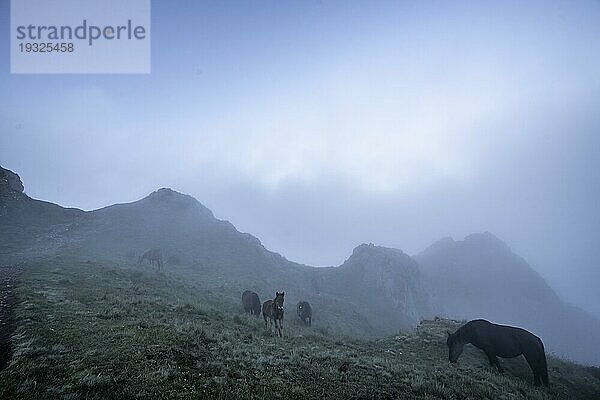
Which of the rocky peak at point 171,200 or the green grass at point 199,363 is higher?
the rocky peak at point 171,200

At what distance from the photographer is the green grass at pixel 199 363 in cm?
799

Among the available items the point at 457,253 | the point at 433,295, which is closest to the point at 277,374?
the point at 433,295

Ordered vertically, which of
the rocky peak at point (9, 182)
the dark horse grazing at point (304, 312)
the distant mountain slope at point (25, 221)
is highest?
the rocky peak at point (9, 182)

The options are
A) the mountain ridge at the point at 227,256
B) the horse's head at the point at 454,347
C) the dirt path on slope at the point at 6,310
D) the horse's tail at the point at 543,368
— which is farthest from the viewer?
the mountain ridge at the point at 227,256

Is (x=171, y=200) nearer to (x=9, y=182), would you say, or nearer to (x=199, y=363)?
(x=9, y=182)

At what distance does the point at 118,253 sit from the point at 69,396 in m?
44.2

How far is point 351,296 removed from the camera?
198 feet

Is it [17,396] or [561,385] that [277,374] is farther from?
[561,385]

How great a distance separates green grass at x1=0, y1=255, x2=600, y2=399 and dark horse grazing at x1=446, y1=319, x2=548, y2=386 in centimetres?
63

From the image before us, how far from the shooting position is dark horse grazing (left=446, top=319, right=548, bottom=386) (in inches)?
560

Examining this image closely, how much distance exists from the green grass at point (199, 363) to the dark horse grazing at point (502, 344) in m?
0.63

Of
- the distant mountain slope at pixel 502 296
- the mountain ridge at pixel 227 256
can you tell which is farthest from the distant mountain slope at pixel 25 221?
the distant mountain slope at pixel 502 296

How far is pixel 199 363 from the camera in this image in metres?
9.59

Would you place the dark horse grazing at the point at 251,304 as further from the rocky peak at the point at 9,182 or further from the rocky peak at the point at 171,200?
the rocky peak at the point at 171,200
